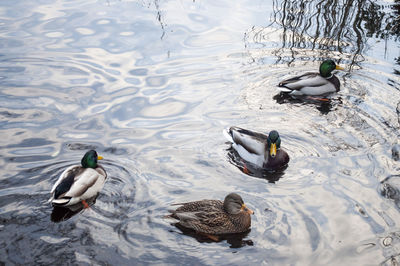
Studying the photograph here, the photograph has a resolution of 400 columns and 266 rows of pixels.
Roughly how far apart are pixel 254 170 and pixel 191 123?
1.44 metres

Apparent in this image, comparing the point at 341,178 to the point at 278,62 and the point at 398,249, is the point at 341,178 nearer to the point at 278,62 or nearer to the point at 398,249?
the point at 398,249

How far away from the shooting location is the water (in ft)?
17.1

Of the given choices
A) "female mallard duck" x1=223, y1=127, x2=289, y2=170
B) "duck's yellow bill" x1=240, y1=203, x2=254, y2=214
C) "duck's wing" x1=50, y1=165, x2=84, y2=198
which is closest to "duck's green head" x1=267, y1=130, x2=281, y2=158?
"female mallard duck" x1=223, y1=127, x2=289, y2=170

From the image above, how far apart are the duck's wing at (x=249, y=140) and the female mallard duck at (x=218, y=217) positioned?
1593mm

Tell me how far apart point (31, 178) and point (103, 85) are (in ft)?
9.66

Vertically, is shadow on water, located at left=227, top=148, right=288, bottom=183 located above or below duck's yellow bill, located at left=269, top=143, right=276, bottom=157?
below

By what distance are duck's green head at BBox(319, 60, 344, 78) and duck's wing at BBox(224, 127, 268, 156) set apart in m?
2.49

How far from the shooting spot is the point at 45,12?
1159cm

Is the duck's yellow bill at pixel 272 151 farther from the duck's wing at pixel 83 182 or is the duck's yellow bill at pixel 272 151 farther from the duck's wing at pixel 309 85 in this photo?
the duck's wing at pixel 83 182

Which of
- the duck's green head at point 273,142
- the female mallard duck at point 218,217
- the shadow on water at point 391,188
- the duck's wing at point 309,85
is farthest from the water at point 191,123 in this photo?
the duck's green head at point 273,142

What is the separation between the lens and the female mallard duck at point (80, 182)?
5.57m

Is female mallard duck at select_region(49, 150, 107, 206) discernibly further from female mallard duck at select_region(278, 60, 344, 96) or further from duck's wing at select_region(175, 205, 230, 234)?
female mallard duck at select_region(278, 60, 344, 96)

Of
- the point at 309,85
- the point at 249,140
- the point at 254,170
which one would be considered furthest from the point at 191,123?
the point at 309,85

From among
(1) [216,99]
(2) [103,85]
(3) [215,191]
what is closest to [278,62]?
(1) [216,99]
